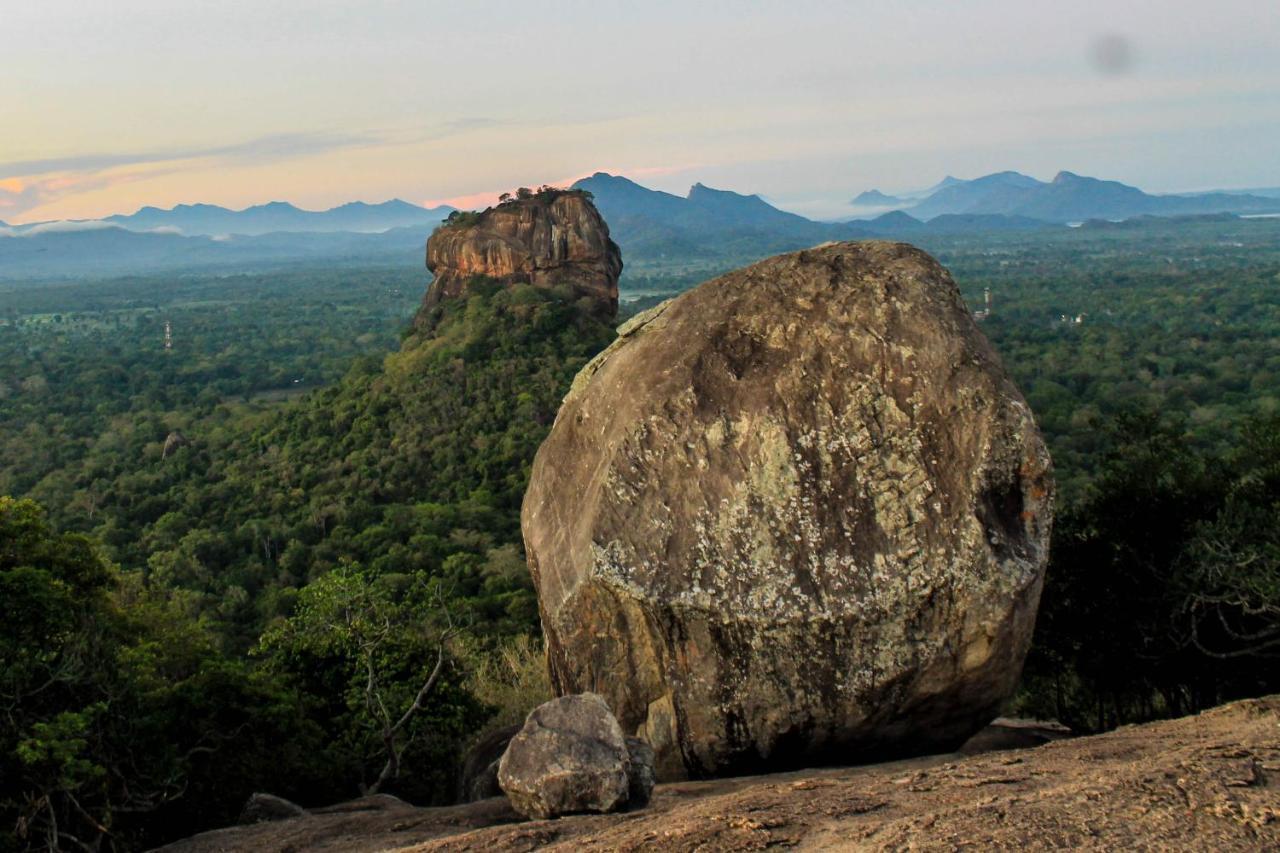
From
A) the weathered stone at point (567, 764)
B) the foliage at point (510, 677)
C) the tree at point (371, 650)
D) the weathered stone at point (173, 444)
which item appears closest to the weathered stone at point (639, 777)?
the weathered stone at point (567, 764)

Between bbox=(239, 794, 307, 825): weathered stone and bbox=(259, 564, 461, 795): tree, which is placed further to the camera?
bbox=(259, 564, 461, 795): tree

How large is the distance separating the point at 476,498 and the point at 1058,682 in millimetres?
23880

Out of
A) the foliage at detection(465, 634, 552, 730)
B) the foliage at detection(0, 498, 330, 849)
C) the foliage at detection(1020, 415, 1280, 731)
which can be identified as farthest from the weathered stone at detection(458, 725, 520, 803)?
the foliage at detection(1020, 415, 1280, 731)

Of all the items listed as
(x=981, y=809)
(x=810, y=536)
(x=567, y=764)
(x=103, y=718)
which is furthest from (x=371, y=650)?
(x=981, y=809)

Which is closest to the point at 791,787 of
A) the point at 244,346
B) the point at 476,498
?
the point at 476,498

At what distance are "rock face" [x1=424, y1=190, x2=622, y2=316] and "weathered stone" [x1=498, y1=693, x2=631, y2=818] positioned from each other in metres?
38.9

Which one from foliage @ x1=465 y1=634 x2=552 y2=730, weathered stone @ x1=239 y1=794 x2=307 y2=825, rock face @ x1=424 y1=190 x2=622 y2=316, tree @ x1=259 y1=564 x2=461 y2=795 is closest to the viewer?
weathered stone @ x1=239 y1=794 x2=307 y2=825

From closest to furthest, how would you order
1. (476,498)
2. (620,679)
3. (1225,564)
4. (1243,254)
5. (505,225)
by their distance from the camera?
(620,679)
(1225,564)
(476,498)
(505,225)
(1243,254)

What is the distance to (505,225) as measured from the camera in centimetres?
4650

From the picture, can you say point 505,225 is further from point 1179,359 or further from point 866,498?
point 1179,359

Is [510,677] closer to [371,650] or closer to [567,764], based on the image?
[371,650]

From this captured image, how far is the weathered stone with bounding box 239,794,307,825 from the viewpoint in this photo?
941 cm

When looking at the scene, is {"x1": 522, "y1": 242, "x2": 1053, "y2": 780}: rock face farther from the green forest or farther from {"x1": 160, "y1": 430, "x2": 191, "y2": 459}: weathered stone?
{"x1": 160, "y1": 430, "x2": 191, "y2": 459}: weathered stone

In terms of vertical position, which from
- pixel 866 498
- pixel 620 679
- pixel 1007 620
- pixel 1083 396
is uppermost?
pixel 866 498
